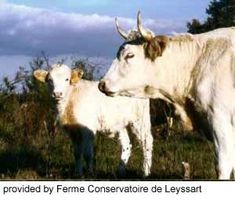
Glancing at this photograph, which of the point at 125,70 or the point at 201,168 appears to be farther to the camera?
the point at 201,168

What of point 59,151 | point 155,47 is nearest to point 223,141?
point 155,47

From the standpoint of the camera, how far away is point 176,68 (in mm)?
9961

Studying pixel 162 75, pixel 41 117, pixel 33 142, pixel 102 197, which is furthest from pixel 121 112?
pixel 102 197

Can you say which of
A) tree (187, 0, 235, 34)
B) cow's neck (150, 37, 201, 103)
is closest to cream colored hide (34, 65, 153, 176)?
cow's neck (150, 37, 201, 103)

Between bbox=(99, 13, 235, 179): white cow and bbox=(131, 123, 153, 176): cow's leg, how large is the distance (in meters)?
3.54

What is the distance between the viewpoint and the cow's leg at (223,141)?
365 inches

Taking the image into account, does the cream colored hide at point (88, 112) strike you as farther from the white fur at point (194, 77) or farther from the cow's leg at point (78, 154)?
the white fur at point (194, 77)

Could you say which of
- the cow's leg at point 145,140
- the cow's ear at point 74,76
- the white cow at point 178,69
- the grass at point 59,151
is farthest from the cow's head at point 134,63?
the cow's ear at point 74,76

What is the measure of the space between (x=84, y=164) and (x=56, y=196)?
436 centimetres

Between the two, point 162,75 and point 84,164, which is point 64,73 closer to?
point 84,164

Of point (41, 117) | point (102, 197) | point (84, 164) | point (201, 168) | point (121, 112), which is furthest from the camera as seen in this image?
point (41, 117)

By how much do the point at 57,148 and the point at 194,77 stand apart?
20.0 feet

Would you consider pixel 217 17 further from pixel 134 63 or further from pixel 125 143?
pixel 134 63

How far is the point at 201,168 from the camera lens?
12.4 metres
